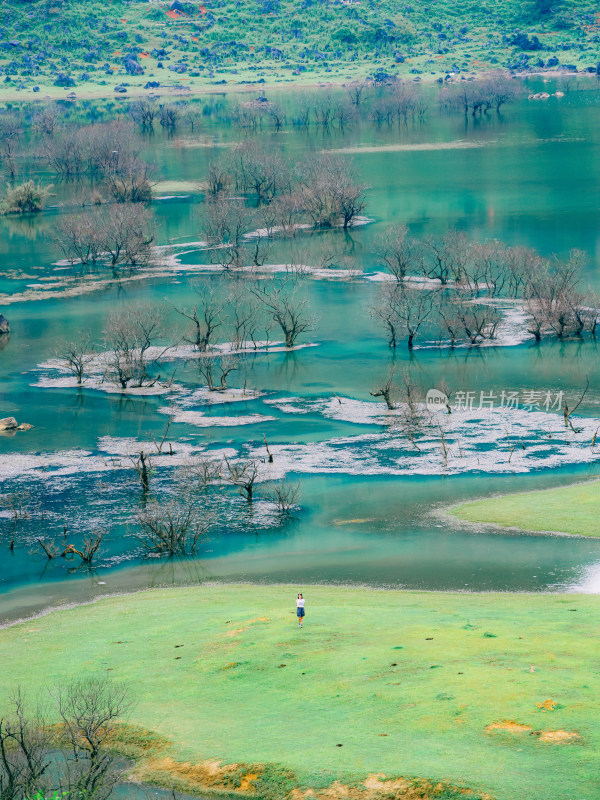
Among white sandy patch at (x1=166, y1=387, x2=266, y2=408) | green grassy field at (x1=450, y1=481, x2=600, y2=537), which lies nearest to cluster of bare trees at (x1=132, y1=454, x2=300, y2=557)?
green grassy field at (x1=450, y1=481, x2=600, y2=537)

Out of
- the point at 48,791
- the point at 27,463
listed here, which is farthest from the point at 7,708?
the point at 27,463

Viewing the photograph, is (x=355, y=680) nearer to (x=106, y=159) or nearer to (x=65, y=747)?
(x=65, y=747)

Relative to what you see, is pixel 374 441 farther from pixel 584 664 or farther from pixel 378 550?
pixel 584 664

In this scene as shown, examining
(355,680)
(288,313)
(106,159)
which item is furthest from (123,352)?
(106,159)

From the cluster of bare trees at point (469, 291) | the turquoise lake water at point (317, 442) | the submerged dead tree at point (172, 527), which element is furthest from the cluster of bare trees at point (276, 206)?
the submerged dead tree at point (172, 527)

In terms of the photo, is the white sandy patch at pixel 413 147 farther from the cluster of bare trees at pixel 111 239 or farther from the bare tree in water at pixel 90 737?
the bare tree in water at pixel 90 737
